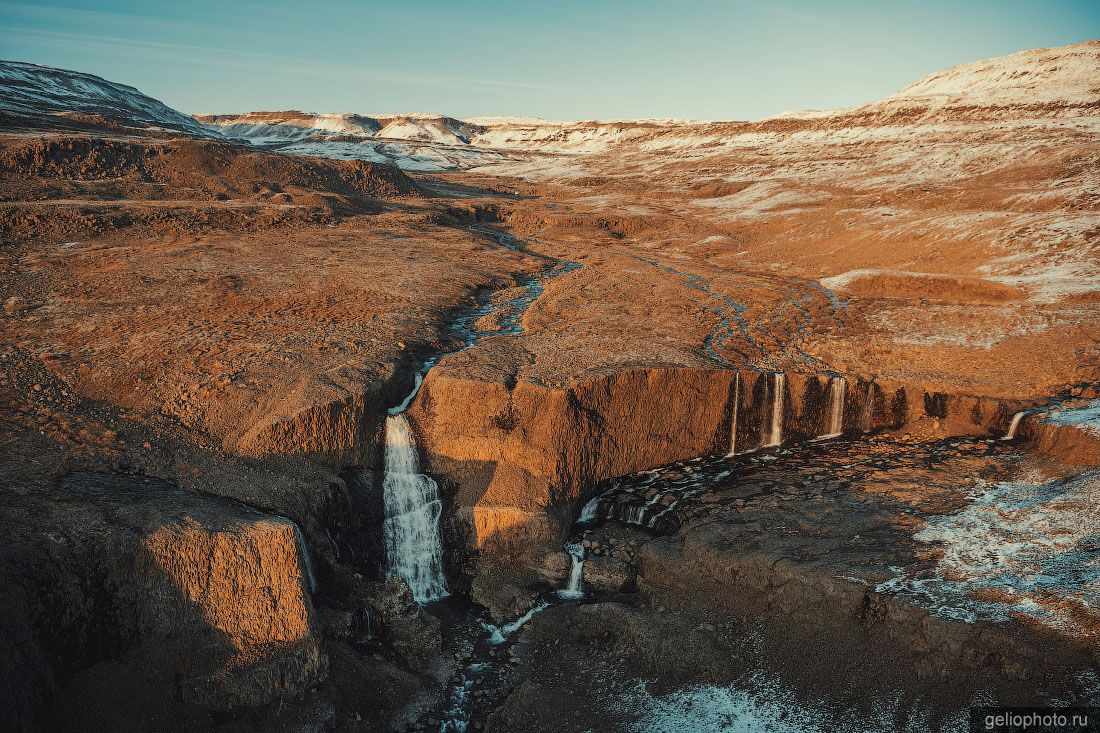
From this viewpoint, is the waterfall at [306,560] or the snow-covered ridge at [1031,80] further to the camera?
the snow-covered ridge at [1031,80]

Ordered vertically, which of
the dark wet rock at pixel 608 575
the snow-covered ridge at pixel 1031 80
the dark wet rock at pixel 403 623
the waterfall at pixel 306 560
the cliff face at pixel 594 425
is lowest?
the dark wet rock at pixel 403 623

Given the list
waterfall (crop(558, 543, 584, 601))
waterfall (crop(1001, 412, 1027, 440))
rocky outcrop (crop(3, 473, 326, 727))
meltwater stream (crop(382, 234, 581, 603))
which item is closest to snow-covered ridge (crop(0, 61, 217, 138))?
meltwater stream (crop(382, 234, 581, 603))

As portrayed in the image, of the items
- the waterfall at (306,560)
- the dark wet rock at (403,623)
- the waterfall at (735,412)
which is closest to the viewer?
the waterfall at (306,560)

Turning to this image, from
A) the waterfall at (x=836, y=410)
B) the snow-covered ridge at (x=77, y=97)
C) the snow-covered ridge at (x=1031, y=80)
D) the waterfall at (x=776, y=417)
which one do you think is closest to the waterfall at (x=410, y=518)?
the waterfall at (x=776, y=417)

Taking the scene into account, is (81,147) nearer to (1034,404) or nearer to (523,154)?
(1034,404)

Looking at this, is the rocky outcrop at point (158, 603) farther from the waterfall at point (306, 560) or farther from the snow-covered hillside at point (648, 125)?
the snow-covered hillside at point (648, 125)

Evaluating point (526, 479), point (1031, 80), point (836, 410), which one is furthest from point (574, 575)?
point (1031, 80)
